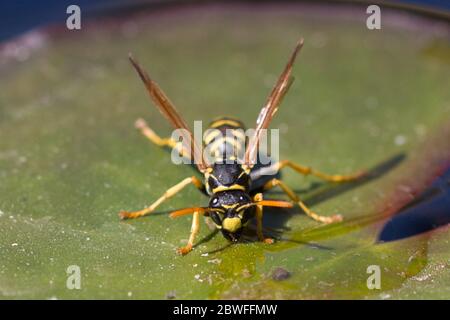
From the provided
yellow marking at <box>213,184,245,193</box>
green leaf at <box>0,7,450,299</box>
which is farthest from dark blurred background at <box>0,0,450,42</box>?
yellow marking at <box>213,184,245,193</box>

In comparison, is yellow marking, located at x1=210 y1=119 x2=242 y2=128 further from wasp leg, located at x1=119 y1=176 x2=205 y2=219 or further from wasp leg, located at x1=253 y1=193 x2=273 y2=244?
wasp leg, located at x1=253 y1=193 x2=273 y2=244

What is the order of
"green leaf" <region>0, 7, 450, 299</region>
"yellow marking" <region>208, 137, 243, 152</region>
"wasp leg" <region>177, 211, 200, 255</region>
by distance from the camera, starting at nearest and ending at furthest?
"green leaf" <region>0, 7, 450, 299</region> < "wasp leg" <region>177, 211, 200, 255</region> < "yellow marking" <region>208, 137, 243, 152</region>

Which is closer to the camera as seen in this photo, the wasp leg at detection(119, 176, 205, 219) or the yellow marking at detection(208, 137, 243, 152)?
the wasp leg at detection(119, 176, 205, 219)

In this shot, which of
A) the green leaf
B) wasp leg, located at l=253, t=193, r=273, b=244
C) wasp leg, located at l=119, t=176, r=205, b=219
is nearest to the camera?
the green leaf

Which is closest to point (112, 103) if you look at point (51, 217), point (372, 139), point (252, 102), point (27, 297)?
point (252, 102)

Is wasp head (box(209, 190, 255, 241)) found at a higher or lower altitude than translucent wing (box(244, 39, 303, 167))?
lower

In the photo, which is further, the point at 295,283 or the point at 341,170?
the point at 341,170

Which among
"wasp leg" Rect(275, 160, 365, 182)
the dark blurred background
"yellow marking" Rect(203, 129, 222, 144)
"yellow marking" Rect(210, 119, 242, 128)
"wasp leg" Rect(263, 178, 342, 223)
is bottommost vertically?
"wasp leg" Rect(263, 178, 342, 223)
